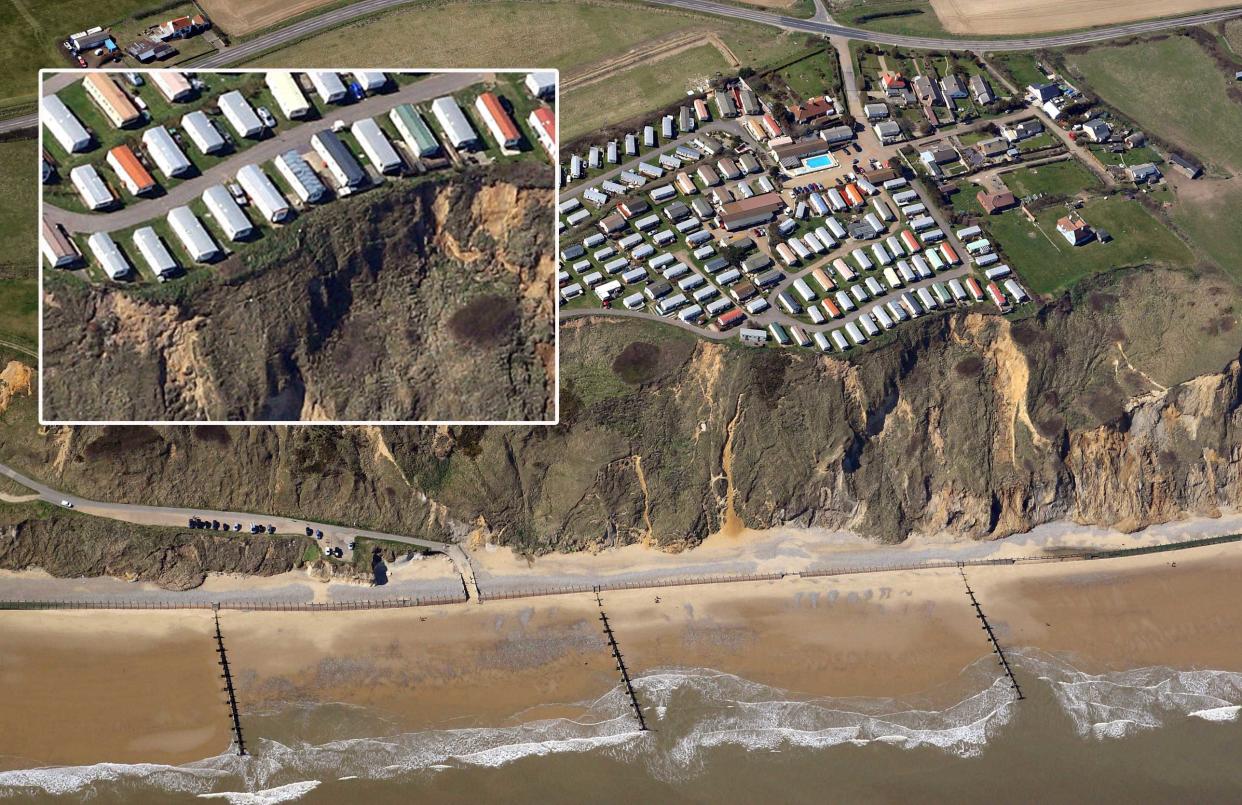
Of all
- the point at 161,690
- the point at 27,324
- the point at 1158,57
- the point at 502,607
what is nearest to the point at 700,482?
the point at 502,607

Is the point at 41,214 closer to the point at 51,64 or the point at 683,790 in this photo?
the point at 51,64

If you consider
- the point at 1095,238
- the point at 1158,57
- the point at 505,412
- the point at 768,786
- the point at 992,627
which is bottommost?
the point at 768,786

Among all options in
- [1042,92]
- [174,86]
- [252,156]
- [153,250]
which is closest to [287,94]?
[174,86]

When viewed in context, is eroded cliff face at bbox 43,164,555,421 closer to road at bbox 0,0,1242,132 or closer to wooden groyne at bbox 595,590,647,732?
wooden groyne at bbox 595,590,647,732

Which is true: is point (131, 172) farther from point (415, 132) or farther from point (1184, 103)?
point (1184, 103)

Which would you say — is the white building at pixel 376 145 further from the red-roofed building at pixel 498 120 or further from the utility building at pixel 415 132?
the red-roofed building at pixel 498 120

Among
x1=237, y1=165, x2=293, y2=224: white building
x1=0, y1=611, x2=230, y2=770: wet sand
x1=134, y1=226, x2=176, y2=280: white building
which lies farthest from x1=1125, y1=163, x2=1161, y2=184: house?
x1=0, y1=611, x2=230, y2=770: wet sand
